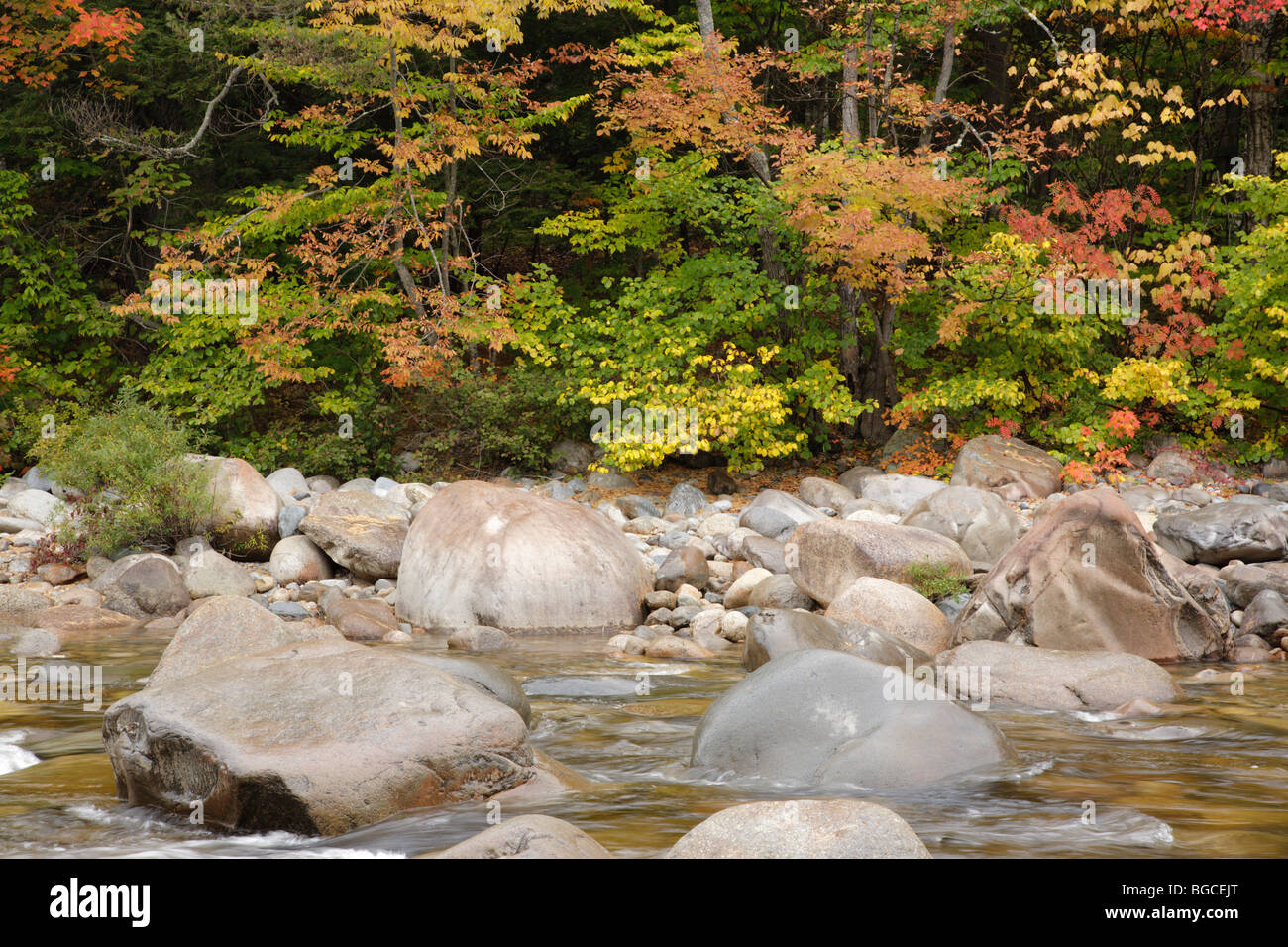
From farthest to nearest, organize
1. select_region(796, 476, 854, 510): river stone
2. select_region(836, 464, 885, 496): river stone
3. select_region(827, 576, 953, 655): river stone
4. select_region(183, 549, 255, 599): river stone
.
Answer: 1. select_region(836, 464, 885, 496): river stone
2. select_region(796, 476, 854, 510): river stone
3. select_region(183, 549, 255, 599): river stone
4. select_region(827, 576, 953, 655): river stone

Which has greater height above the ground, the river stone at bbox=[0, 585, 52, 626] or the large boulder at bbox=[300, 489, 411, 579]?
the large boulder at bbox=[300, 489, 411, 579]

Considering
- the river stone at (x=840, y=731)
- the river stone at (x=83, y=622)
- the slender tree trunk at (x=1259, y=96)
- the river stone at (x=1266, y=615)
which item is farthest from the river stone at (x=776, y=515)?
the slender tree trunk at (x=1259, y=96)

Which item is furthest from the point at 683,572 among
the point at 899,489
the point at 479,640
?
the point at 899,489

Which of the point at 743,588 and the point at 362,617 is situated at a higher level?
the point at 743,588

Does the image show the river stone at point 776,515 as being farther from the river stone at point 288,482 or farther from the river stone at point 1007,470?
the river stone at point 288,482

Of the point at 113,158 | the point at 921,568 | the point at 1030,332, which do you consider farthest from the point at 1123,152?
the point at 113,158

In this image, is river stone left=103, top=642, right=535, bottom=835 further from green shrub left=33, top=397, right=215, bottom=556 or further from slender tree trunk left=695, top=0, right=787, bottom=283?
slender tree trunk left=695, top=0, right=787, bottom=283

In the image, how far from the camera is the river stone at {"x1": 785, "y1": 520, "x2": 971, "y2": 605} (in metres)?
9.45

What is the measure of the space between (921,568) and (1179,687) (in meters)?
2.60

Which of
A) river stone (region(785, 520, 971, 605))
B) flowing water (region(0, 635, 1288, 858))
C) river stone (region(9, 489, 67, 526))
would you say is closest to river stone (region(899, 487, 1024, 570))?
river stone (region(785, 520, 971, 605))

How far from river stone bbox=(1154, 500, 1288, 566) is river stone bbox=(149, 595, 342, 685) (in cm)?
749

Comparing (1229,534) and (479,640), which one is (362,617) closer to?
(479,640)

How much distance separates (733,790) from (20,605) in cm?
773

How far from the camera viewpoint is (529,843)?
3633mm
